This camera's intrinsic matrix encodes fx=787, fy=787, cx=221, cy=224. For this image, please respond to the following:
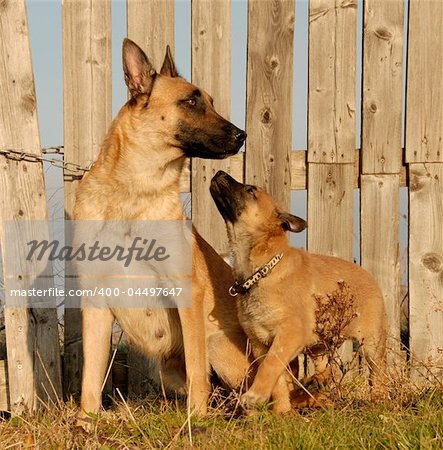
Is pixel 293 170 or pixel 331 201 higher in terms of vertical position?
pixel 293 170

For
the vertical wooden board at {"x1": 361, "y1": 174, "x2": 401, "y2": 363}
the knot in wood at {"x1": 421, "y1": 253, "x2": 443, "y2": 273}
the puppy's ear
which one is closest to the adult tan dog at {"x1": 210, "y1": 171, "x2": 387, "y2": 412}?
the puppy's ear

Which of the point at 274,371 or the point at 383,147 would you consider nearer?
the point at 274,371

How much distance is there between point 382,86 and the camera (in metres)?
5.96

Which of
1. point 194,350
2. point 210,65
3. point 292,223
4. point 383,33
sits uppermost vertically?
point 383,33

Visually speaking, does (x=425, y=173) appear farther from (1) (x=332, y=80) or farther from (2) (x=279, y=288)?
(2) (x=279, y=288)

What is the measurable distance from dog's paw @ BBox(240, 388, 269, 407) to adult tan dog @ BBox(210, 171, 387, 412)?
0.20 feet

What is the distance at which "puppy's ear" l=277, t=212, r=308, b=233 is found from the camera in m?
5.11

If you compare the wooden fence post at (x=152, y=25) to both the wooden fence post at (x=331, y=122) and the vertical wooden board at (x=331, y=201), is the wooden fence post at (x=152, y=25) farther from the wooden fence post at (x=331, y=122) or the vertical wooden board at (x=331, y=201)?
the vertical wooden board at (x=331, y=201)

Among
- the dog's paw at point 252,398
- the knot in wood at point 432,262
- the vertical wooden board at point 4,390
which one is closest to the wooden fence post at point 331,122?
the knot in wood at point 432,262

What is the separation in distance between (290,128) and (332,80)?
48cm

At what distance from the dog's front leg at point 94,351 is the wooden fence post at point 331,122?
5.85ft

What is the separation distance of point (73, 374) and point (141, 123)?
213 cm

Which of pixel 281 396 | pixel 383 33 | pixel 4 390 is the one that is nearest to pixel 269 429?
pixel 281 396

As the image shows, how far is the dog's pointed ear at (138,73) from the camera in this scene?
4.93m
